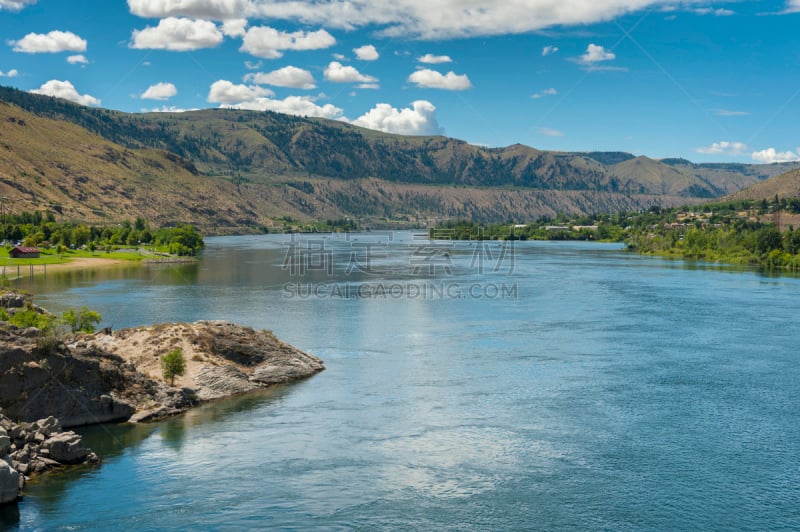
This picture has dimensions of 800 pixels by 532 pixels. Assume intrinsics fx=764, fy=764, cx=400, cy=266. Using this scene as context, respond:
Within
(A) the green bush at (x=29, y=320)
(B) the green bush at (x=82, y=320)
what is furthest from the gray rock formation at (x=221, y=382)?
(B) the green bush at (x=82, y=320)

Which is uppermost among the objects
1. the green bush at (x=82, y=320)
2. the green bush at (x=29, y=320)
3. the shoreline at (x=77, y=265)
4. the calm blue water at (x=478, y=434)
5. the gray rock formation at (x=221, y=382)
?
the shoreline at (x=77, y=265)

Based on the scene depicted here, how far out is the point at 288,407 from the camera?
3903 centimetres

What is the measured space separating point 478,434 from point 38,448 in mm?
18367

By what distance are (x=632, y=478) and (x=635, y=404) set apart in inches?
415

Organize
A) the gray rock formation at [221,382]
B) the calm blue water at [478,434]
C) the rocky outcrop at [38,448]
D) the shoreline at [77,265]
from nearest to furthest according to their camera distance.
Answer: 1. the calm blue water at [478,434]
2. the rocky outcrop at [38,448]
3. the gray rock formation at [221,382]
4. the shoreline at [77,265]

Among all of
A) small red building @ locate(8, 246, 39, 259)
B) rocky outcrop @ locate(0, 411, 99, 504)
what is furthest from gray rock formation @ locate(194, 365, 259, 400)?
small red building @ locate(8, 246, 39, 259)

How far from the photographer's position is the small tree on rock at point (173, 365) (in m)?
40.1

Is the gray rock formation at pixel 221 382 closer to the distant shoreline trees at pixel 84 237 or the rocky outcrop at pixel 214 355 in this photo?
the rocky outcrop at pixel 214 355

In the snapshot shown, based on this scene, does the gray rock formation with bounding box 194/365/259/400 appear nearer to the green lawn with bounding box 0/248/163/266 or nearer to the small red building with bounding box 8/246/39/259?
the green lawn with bounding box 0/248/163/266

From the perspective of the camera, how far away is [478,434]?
34719mm

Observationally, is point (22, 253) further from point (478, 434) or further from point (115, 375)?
point (478, 434)

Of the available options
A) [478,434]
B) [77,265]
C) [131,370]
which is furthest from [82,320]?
[77,265]

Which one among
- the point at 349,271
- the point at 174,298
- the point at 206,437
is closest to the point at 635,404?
the point at 206,437

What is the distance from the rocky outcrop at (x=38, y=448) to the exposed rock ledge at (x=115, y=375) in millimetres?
40
